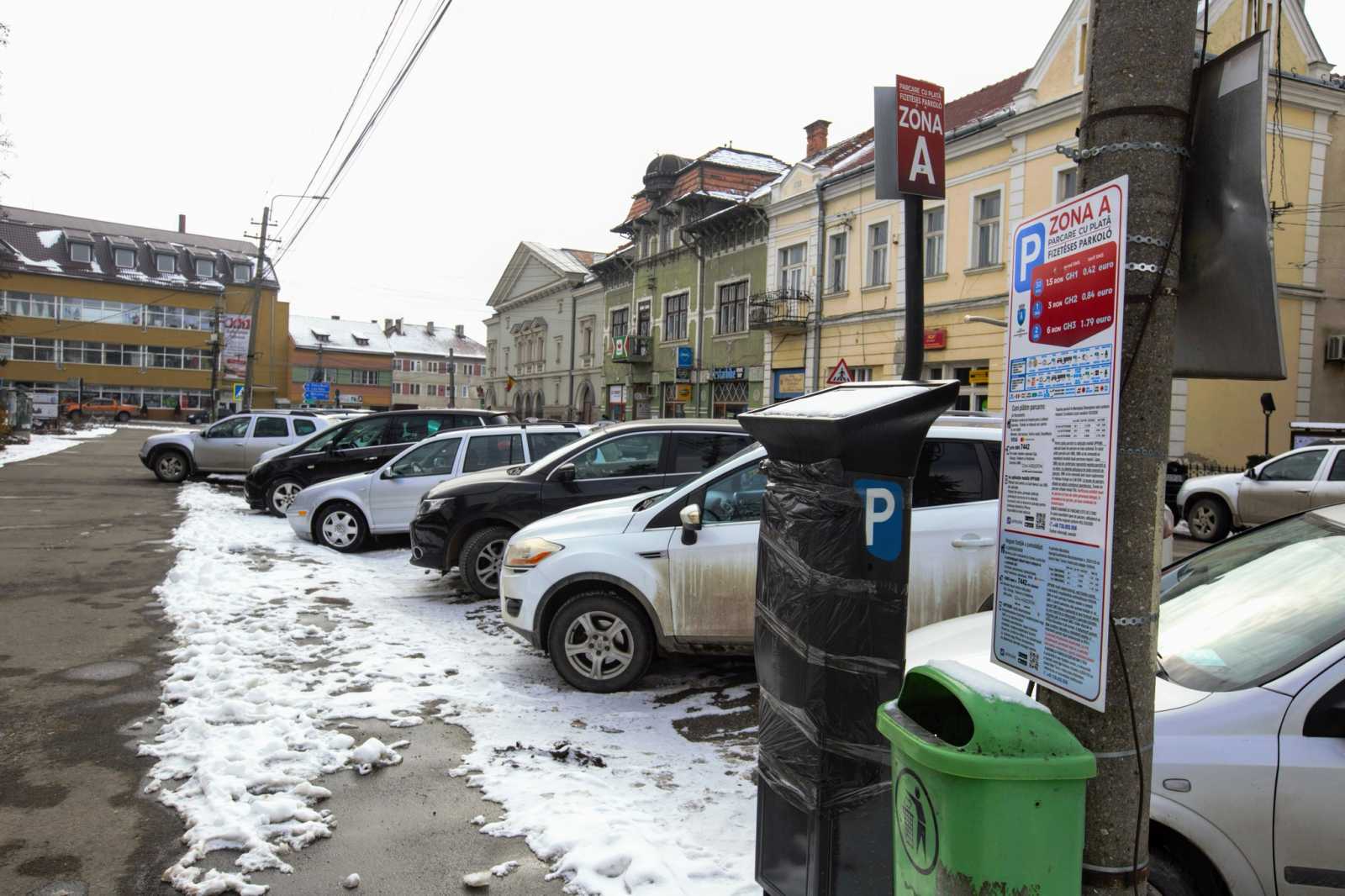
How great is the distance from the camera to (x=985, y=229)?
73.7 ft

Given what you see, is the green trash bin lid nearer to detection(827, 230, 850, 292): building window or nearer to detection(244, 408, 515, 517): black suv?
detection(244, 408, 515, 517): black suv

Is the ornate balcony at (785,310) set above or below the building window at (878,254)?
below

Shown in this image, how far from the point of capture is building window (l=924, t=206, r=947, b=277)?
23500mm

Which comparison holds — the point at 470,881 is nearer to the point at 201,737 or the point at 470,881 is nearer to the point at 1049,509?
the point at 201,737

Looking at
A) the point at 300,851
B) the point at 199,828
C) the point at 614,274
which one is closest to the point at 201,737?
the point at 199,828

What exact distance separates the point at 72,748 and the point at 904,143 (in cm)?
550

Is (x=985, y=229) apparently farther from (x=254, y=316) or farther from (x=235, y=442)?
(x=254, y=316)

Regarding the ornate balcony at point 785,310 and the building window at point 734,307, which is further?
the building window at point 734,307

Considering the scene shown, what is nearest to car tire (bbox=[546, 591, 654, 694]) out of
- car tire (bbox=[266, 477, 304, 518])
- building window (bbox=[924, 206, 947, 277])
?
car tire (bbox=[266, 477, 304, 518])

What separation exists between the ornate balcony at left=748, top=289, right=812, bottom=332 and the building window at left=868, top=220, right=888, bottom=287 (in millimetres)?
2760

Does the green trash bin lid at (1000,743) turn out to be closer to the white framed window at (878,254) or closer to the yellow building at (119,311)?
the white framed window at (878,254)

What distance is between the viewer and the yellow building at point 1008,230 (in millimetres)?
19906

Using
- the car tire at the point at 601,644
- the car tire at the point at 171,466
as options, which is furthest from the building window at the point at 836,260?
the car tire at the point at 601,644

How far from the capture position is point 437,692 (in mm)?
5750
